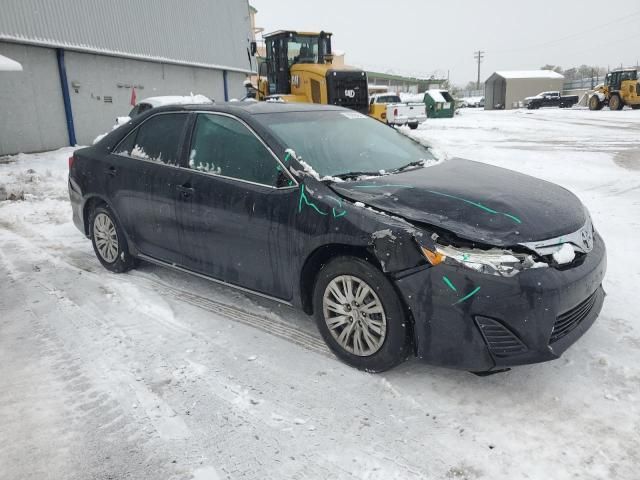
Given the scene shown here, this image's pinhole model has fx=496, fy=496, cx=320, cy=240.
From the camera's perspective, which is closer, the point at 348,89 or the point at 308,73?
the point at 308,73

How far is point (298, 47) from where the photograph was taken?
14812mm

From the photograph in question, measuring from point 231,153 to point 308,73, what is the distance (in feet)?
36.4

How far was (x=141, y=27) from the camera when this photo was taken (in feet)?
62.2

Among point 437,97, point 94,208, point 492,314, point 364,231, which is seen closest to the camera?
point 492,314

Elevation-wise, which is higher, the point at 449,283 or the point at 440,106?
the point at 440,106

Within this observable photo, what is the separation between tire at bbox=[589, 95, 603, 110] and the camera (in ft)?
116

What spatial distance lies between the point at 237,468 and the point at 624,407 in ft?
6.71

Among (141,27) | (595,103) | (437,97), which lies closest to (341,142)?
(141,27)

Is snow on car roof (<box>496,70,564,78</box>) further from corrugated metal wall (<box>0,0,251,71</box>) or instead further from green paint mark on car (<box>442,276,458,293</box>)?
green paint mark on car (<box>442,276,458,293</box>)

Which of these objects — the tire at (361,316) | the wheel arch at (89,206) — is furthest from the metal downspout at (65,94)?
the tire at (361,316)

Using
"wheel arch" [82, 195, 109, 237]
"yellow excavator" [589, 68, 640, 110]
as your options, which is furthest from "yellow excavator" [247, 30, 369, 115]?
"yellow excavator" [589, 68, 640, 110]

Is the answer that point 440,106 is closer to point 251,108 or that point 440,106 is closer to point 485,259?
point 251,108

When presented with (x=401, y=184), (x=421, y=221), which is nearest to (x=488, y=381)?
(x=421, y=221)

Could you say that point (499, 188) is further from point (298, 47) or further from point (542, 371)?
point (298, 47)
